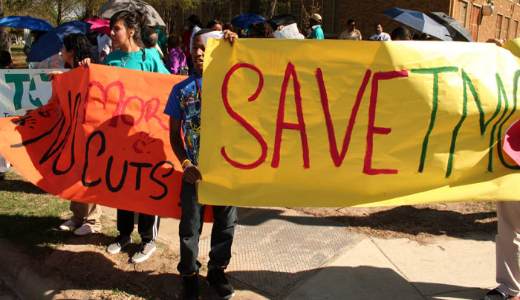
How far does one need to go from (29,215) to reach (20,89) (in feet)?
5.49

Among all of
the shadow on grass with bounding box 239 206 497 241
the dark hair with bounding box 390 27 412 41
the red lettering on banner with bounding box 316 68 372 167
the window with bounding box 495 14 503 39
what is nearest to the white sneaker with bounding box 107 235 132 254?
the shadow on grass with bounding box 239 206 497 241

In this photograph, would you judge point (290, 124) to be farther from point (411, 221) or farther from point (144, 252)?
point (411, 221)

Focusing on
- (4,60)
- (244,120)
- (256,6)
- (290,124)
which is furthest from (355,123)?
(256,6)

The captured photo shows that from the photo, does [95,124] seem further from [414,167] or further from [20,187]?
[20,187]

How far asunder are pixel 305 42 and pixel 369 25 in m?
21.6

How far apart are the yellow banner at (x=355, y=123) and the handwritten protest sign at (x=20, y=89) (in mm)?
3436

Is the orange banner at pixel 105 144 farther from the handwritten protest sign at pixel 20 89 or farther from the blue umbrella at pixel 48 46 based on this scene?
the blue umbrella at pixel 48 46

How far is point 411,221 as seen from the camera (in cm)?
506

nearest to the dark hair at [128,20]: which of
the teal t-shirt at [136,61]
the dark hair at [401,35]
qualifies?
the teal t-shirt at [136,61]

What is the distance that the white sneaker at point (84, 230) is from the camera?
4184 millimetres

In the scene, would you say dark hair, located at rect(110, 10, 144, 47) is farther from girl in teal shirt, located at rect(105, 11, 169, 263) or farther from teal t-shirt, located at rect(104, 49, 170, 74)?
teal t-shirt, located at rect(104, 49, 170, 74)

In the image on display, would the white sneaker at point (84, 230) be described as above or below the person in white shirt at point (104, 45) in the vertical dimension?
below

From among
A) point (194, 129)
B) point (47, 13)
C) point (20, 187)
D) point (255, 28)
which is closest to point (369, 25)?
point (47, 13)

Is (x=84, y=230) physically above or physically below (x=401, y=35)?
below
